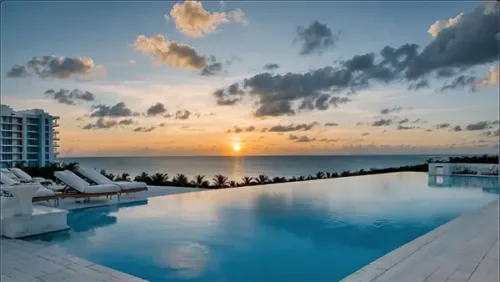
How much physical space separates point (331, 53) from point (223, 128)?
12.2 metres

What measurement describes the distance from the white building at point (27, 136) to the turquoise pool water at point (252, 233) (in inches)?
1547

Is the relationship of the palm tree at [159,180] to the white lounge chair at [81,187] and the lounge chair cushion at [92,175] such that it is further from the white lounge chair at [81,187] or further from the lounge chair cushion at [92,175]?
the white lounge chair at [81,187]

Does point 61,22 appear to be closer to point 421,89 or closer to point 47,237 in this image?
point 47,237

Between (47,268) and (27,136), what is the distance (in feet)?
159

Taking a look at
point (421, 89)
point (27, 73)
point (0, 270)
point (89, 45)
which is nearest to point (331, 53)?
point (421, 89)

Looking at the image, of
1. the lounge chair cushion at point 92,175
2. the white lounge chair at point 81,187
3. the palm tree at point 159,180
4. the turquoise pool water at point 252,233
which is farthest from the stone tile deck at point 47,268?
the palm tree at point 159,180

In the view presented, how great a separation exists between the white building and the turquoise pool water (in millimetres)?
39282

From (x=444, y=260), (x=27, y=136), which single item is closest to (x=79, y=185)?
(x=444, y=260)

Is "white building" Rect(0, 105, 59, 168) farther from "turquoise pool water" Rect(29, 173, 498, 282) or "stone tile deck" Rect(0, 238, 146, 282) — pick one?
"stone tile deck" Rect(0, 238, 146, 282)

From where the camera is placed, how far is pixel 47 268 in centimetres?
384

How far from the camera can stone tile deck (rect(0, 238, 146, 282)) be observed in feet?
11.7

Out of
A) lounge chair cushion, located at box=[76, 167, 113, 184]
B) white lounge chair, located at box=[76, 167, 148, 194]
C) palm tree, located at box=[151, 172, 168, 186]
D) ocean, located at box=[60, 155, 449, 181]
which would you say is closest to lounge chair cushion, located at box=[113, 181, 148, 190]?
white lounge chair, located at box=[76, 167, 148, 194]

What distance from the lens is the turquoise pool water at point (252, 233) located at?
4.35 meters

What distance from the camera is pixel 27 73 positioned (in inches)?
515
